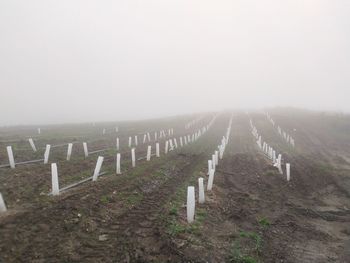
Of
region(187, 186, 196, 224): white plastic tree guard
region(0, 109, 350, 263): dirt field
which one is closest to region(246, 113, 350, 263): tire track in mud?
region(0, 109, 350, 263): dirt field

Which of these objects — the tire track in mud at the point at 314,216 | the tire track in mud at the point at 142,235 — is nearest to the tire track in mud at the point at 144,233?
the tire track in mud at the point at 142,235

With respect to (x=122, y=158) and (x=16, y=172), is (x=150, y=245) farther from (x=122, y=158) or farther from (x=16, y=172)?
(x=122, y=158)

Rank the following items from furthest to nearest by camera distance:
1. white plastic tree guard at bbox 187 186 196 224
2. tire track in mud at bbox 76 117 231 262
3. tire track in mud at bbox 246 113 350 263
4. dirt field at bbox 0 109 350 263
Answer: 1. white plastic tree guard at bbox 187 186 196 224
2. tire track in mud at bbox 246 113 350 263
3. dirt field at bbox 0 109 350 263
4. tire track in mud at bbox 76 117 231 262

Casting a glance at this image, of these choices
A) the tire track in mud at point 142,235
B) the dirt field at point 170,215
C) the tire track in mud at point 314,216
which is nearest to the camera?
the tire track in mud at point 142,235

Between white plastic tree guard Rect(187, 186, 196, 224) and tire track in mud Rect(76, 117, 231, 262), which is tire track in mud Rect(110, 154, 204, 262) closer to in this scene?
tire track in mud Rect(76, 117, 231, 262)

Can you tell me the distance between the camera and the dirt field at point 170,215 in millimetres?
10164

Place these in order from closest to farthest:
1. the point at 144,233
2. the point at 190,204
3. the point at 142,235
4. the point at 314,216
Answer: the point at 142,235 < the point at 144,233 < the point at 190,204 < the point at 314,216

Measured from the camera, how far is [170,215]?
13.1 meters

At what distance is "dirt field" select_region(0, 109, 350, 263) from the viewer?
10164 millimetres

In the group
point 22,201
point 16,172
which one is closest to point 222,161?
point 16,172

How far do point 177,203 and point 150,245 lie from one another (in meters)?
4.31

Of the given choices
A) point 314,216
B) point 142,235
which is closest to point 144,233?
point 142,235

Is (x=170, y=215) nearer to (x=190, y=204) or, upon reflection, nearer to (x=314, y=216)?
(x=190, y=204)

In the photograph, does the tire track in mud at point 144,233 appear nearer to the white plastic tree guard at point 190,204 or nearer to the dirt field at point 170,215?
the dirt field at point 170,215
